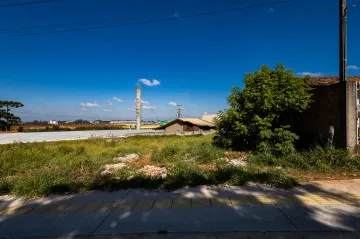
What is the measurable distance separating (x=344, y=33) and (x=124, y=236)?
9305mm

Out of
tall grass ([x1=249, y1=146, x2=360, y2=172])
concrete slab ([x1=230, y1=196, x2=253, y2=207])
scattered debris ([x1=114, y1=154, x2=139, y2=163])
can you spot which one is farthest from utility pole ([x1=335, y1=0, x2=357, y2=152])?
scattered debris ([x1=114, y1=154, x2=139, y2=163])

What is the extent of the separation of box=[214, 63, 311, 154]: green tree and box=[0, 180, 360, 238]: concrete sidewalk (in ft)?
11.8

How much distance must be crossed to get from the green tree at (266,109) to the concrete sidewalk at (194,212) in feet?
11.8

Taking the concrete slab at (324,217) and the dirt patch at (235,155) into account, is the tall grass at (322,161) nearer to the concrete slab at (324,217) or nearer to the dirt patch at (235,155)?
the dirt patch at (235,155)

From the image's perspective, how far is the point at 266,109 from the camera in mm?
8352

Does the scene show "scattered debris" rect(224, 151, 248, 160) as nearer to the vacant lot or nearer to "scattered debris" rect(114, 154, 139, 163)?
the vacant lot

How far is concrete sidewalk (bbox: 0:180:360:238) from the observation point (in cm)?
304

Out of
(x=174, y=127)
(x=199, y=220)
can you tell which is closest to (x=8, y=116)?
(x=174, y=127)

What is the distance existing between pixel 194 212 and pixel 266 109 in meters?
6.11

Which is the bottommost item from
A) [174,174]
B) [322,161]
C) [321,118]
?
[174,174]

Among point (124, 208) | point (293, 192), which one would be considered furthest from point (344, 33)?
point (124, 208)

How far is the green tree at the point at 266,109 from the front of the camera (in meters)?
8.16

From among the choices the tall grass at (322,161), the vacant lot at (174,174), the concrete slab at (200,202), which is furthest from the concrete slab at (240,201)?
the tall grass at (322,161)

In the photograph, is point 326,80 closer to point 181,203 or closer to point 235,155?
point 235,155
